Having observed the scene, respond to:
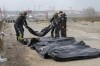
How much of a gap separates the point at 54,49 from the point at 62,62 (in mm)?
1160

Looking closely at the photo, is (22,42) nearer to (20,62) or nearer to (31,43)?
(31,43)

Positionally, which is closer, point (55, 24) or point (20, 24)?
point (20, 24)

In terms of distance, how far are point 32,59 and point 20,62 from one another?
103 cm

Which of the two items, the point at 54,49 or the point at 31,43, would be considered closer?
the point at 54,49

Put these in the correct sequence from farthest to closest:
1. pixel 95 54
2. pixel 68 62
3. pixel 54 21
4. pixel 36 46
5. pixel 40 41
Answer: pixel 54 21 < pixel 40 41 < pixel 36 46 < pixel 95 54 < pixel 68 62

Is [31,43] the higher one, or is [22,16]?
[22,16]

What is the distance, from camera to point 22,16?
777 inches

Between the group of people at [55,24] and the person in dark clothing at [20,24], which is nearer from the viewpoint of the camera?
the person in dark clothing at [20,24]

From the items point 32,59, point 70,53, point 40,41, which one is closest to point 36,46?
point 40,41

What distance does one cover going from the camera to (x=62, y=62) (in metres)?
11.8

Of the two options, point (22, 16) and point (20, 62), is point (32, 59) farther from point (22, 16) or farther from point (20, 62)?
point (22, 16)

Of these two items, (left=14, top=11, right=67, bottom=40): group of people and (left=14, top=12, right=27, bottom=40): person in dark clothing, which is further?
(left=14, top=11, right=67, bottom=40): group of people

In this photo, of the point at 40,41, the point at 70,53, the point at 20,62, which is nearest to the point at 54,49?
the point at 70,53

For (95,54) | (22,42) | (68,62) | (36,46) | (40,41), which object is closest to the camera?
(68,62)
